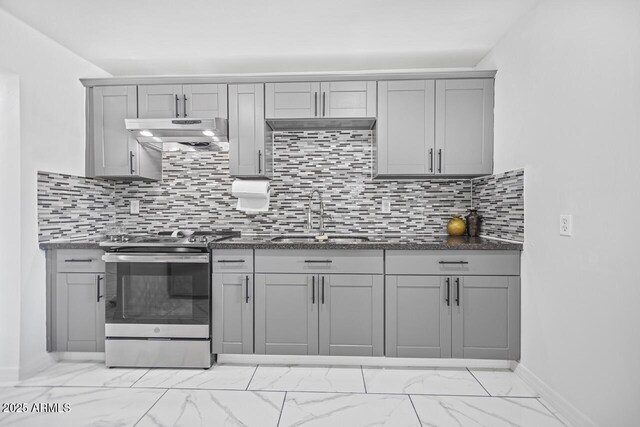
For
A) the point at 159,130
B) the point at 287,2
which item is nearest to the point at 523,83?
the point at 287,2

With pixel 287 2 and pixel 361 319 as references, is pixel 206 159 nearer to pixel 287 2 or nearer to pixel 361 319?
pixel 287 2

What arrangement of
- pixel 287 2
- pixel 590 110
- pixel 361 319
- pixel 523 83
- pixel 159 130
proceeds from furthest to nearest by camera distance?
pixel 159 130, pixel 361 319, pixel 523 83, pixel 287 2, pixel 590 110

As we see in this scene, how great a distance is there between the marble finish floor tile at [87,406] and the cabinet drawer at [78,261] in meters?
0.78

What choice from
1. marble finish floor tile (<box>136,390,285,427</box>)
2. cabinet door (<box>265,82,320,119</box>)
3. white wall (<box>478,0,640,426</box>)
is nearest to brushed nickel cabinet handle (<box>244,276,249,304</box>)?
marble finish floor tile (<box>136,390,285,427</box>)

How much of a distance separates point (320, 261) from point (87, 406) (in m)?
1.62

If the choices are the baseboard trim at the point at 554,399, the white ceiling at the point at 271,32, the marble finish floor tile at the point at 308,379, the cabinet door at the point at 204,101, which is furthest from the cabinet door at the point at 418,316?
the cabinet door at the point at 204,101

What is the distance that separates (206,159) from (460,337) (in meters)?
2.56

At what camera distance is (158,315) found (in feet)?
8.20

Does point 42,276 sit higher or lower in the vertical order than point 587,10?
lower

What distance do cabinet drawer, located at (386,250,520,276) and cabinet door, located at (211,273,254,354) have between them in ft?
3.40

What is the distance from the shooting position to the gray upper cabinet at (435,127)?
276 centimetres

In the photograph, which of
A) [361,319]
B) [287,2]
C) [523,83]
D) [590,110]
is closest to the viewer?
[590,110]

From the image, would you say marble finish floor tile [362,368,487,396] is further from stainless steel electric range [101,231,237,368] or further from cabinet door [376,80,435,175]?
cabinet door [376,80,435,175]

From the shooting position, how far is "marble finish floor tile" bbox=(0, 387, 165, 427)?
1880 mm
